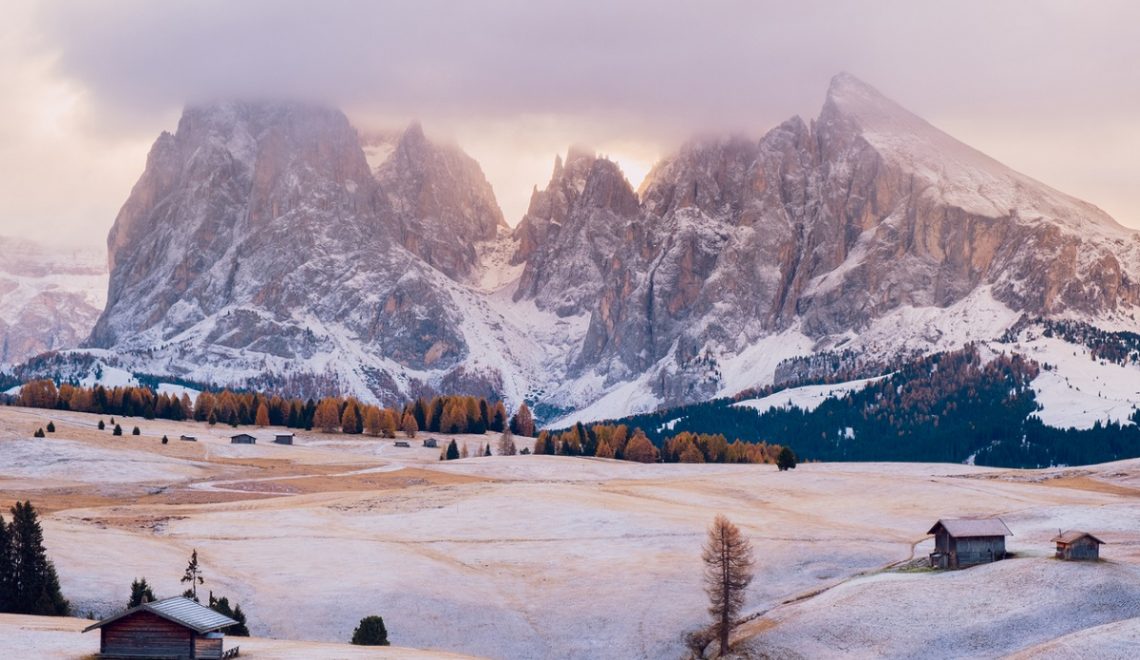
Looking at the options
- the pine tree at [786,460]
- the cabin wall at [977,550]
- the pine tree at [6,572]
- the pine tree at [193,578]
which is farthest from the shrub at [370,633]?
the pine tree at [786,460]

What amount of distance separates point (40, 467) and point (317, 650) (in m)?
103

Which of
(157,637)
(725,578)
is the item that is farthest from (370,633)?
(725,578)

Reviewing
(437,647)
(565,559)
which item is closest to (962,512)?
(565,559)

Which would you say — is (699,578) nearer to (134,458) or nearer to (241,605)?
(241,605)

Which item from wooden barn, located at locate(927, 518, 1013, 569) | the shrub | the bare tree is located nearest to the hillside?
the bare tree

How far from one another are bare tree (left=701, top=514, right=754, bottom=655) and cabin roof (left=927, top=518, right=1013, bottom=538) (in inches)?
631

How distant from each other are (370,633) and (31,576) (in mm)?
20436

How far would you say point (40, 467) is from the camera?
540 feet

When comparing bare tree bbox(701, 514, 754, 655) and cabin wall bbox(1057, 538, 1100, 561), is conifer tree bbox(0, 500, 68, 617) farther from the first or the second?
cabin wall bbox(1057, 538, 1100, 561)

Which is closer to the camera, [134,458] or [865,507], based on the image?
[865,507]

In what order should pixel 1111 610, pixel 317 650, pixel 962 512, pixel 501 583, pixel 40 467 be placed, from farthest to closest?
pixel 40 467 → pixel 962 512 → pixel 501 583 → pixel 1111 610 → pixel 317 650

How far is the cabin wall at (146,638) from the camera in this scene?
67.9 m

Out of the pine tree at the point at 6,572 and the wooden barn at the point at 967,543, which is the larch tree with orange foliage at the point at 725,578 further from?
the pine tree at the point at 6,572

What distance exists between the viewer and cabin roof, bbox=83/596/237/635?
6775 cm
